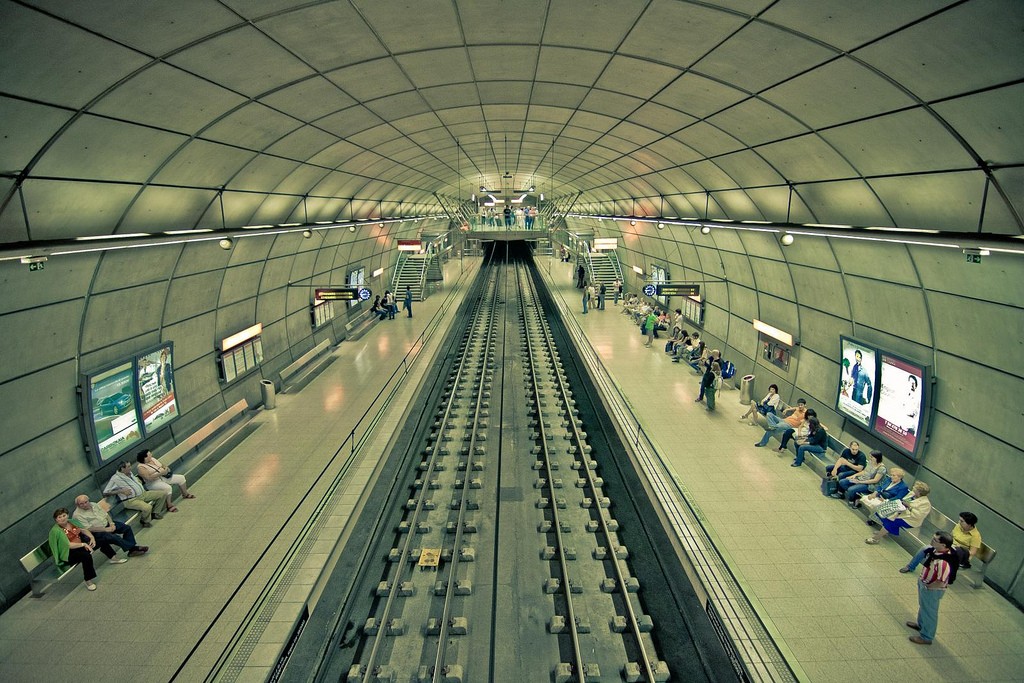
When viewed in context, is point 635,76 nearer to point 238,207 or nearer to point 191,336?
point 238,207

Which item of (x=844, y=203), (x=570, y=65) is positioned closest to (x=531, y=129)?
(x=570, y=65)

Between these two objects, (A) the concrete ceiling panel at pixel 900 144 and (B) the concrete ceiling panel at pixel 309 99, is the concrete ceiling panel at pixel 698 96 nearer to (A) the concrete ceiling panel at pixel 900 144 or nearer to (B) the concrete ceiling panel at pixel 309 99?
(A) the concrete ceiling panel at pixel 900 144

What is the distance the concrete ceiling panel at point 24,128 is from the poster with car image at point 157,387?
4727mm

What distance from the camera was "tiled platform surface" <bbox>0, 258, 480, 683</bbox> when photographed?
17.2ft

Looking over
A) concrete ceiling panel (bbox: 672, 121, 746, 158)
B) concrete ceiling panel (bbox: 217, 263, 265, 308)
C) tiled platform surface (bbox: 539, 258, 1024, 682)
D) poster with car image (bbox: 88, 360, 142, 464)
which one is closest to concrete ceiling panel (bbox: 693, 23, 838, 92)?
concrete ceiling panel (bbox: 672, 121, 746, 158)

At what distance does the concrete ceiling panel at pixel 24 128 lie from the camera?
165 inches

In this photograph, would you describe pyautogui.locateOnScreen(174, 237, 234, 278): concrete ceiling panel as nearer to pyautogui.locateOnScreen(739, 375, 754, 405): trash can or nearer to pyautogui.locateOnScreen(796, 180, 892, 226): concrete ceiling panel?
pyautogui.locateOnScreen(796, 180, 892, 226): concrete ceiling panel

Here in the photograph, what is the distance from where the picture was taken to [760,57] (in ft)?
16.6

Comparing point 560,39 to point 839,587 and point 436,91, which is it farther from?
point 839,587

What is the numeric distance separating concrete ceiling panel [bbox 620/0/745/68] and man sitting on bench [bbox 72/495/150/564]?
944 centimetres

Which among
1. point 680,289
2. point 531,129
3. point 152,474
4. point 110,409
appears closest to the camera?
point 110,409

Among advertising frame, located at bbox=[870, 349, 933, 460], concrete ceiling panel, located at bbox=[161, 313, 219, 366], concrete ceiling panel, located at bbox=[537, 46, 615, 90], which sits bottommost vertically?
advertising frame, located at bbox=[870, 349, 933, 460]

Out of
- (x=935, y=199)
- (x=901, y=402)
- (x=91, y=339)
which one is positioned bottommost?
(x=901, y=402)

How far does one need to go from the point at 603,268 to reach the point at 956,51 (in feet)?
81.9
